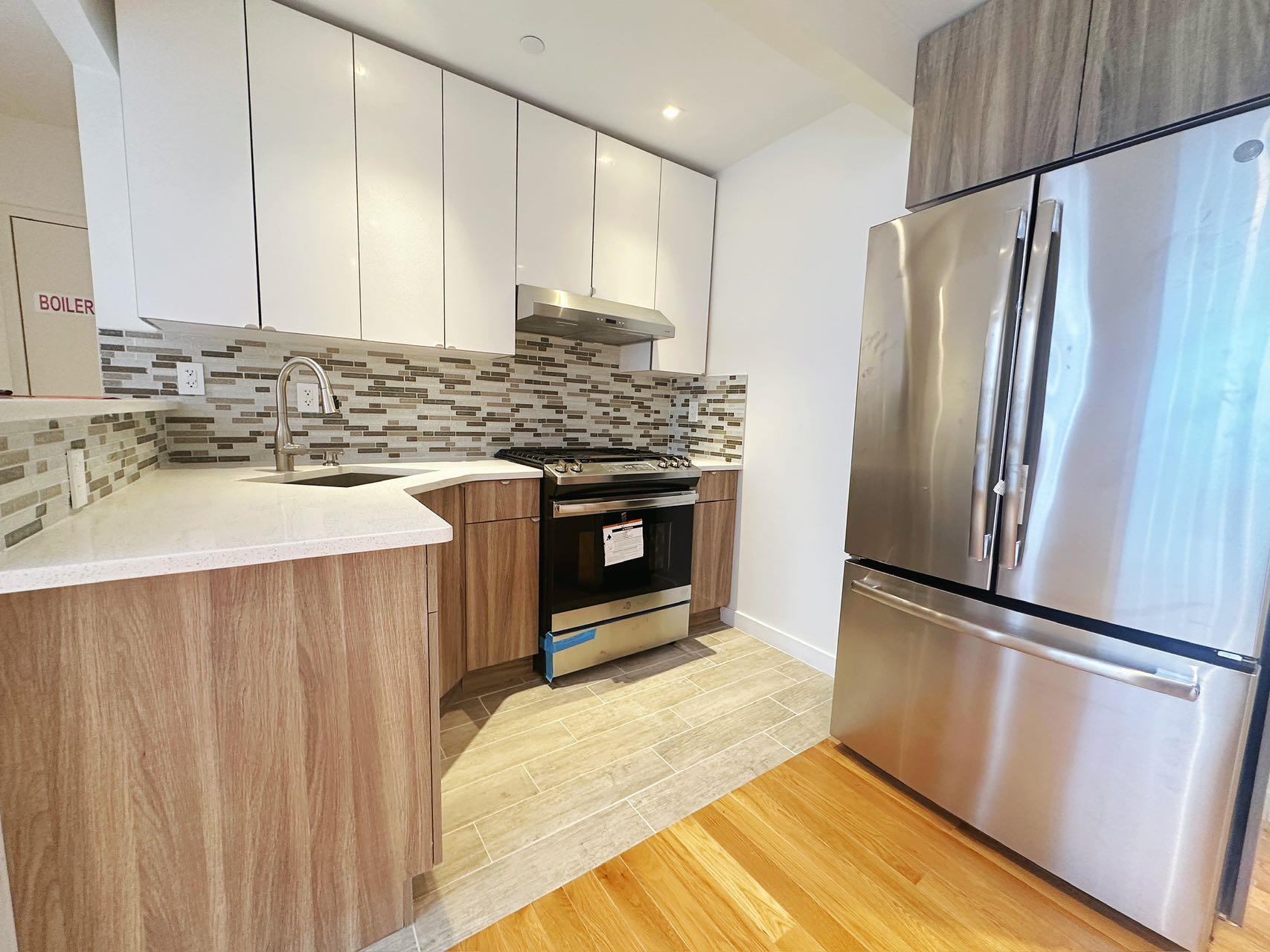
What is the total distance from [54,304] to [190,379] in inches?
52.5

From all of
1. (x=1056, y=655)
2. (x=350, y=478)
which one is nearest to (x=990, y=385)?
(x=1056, y=655)

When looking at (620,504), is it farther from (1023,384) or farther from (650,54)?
(650,54)

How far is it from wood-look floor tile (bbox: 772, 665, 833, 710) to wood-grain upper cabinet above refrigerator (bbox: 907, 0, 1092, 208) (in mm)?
1936

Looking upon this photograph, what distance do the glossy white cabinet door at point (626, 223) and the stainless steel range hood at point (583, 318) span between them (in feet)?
0.34

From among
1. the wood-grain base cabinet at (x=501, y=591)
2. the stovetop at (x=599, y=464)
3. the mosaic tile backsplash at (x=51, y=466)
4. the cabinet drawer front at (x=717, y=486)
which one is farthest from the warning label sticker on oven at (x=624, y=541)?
the mosaic tile backsplash at (x=51, y=466)

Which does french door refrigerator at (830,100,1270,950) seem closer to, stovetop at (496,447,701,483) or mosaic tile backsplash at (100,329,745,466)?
stovetop at (496,447,701,483)

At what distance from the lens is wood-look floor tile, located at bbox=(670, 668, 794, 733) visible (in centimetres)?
197

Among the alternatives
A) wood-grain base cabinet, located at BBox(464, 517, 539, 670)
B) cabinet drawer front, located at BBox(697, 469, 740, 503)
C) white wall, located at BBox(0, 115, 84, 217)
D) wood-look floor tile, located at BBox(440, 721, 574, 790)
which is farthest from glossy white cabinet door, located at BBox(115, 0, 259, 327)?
cabinet drawer front, located at BBox(697, 469, 740, 503)

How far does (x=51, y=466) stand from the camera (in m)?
0.93

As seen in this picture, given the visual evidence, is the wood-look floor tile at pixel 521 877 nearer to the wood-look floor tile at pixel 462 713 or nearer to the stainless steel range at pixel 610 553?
the wood-look floor tile at pixel 462 713

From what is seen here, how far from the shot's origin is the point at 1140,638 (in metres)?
1.14

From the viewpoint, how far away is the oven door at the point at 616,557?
210 centimetres

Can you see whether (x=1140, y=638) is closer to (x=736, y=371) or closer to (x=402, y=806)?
(x=402, y=806)

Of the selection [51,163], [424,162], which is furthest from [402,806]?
[51,163]
